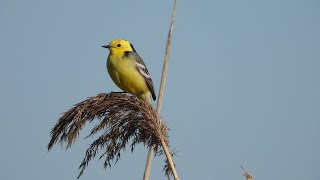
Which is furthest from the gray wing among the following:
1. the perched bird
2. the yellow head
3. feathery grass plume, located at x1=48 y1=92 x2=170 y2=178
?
feathery grass plume, located at x1=48 y1=92 x2=170 y2=178

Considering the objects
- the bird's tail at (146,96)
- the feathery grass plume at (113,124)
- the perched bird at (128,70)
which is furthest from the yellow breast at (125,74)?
the feathery grass plume at (113,124)

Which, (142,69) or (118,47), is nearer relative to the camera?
(142,69)

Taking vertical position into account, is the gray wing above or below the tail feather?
above

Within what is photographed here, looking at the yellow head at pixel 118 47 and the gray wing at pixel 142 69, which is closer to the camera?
the gray wing at pixel 142 69

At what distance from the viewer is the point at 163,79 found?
192 inches

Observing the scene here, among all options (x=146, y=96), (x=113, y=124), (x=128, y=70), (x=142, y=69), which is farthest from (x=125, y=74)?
(x=113, y=124)

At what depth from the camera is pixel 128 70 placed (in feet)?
23.4

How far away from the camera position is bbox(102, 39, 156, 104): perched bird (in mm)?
7050

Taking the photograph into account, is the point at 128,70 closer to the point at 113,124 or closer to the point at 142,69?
the point at 142,69

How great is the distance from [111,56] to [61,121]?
10.7 feet

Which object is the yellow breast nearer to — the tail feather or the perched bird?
the perched bird

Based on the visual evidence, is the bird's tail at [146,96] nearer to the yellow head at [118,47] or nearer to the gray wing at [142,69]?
the gray wing at [142,69]

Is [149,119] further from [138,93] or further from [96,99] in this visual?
[138,93]

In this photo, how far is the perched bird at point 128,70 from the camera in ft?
23.1
